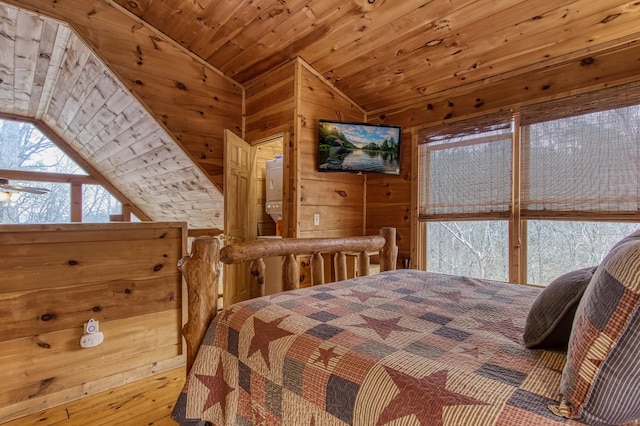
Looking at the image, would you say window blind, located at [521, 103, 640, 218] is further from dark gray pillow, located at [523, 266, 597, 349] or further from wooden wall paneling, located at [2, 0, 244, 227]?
wooden wall paneling, located at [2, 0, 244, 227]

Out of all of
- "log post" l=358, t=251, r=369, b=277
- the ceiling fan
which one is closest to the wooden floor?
"log post" l=358, t=251, r=369, b=277

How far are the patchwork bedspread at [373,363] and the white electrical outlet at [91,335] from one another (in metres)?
1.21

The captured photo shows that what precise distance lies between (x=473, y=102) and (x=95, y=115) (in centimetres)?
408

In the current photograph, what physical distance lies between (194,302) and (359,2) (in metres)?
2.16

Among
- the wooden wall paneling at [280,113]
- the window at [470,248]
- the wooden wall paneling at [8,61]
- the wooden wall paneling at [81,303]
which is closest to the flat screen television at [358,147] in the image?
the wooden wall paneling at [280,113]

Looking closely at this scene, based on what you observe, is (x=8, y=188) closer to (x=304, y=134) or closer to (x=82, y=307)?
(x=82, y=307)

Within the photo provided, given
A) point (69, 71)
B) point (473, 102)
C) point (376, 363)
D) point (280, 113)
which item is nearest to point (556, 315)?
point (376, 363)

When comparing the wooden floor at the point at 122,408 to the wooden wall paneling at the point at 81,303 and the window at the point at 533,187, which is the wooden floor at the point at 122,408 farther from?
the window at the point at 533,187

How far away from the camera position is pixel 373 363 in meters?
0.81

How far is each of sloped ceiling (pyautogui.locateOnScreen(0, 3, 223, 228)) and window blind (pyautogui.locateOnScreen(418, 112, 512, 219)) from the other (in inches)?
85.6

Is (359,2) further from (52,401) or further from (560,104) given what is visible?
(52,401)

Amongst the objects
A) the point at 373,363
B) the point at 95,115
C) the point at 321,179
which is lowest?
the point at 373,363

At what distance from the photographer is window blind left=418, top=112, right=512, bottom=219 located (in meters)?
2.66

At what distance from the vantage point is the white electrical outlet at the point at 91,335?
198 cm
